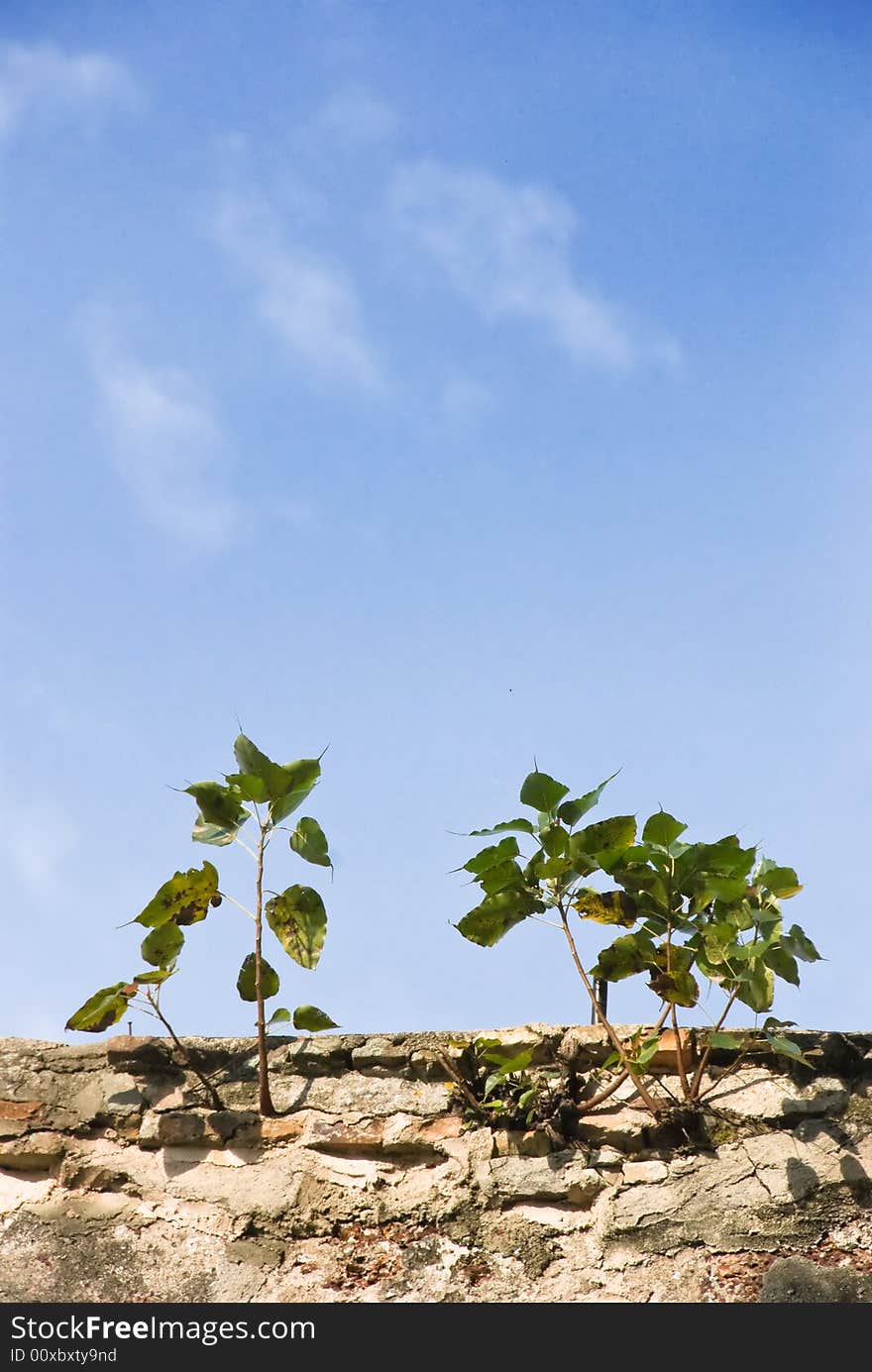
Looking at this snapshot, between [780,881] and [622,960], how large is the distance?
14.6 inches

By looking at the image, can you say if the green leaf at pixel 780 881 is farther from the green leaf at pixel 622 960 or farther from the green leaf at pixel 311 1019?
the green leaf at pixel 311 1019

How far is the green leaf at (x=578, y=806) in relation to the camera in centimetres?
278

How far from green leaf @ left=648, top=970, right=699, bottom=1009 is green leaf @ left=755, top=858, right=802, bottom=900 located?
0.86 feet

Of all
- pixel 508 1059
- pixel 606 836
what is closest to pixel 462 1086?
pixel 508 1059

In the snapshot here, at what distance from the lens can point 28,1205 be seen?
2629mm

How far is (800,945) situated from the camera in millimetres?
2713

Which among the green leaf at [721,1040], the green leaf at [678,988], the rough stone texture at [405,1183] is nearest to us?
the rough stone texture at [405,1183]

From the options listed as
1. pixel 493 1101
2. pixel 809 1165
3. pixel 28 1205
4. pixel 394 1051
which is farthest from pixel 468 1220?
pixel 28 1205

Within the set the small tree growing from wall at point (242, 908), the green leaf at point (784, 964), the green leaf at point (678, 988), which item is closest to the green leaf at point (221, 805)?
the small tree growing from wall at point (242, 908)

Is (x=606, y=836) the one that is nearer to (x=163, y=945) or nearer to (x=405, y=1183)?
(x=405, y=1183)

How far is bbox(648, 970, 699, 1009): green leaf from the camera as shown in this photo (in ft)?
8.70

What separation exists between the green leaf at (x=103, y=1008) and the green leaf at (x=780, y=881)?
1343mm
